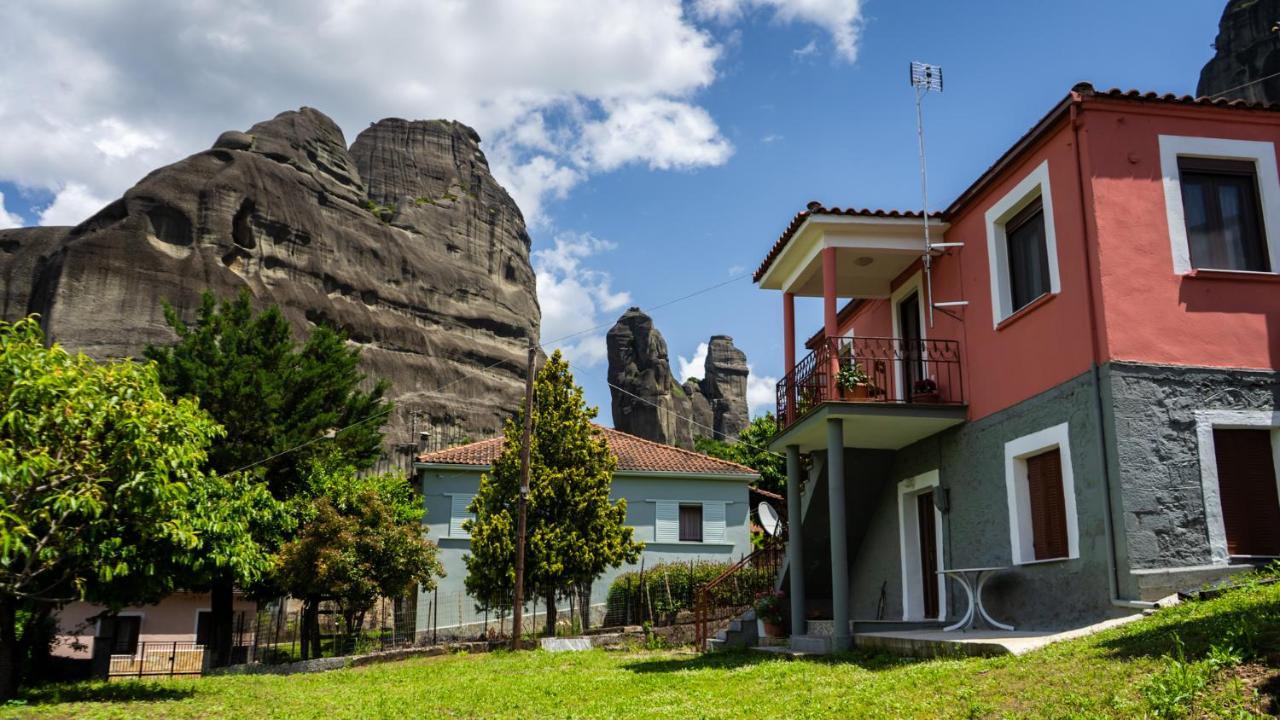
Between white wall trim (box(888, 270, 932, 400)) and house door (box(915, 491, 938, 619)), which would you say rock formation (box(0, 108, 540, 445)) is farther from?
house door (box(915, 491, 938, 619))

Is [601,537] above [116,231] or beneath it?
beneath

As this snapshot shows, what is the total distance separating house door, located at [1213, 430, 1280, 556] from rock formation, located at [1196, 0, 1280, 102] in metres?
47.0

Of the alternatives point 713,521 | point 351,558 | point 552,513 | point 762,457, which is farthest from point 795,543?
point 762,457

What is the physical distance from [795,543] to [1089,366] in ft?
19.4

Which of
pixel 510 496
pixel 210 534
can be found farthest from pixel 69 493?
pixel 510 496

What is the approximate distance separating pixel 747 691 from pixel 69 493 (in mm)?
7727

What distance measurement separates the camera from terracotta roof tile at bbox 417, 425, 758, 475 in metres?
30.0

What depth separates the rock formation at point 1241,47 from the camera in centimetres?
5144

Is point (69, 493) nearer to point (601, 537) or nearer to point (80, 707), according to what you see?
point (80, 707)

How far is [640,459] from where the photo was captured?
32.1m

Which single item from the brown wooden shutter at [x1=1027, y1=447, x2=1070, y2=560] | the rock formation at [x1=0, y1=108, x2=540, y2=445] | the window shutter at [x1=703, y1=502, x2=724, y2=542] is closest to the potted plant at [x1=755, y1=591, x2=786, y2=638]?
the brown wooden shutter at [x1=1027, y1=447, x2=1070, y2=560]

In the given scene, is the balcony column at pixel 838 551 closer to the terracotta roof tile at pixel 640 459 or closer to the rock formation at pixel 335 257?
the terracotta roof tile at pixel 640 459

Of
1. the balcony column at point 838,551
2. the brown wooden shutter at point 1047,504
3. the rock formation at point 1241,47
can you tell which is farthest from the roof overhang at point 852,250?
the rock formation at point 1241,47

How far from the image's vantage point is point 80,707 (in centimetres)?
1223
